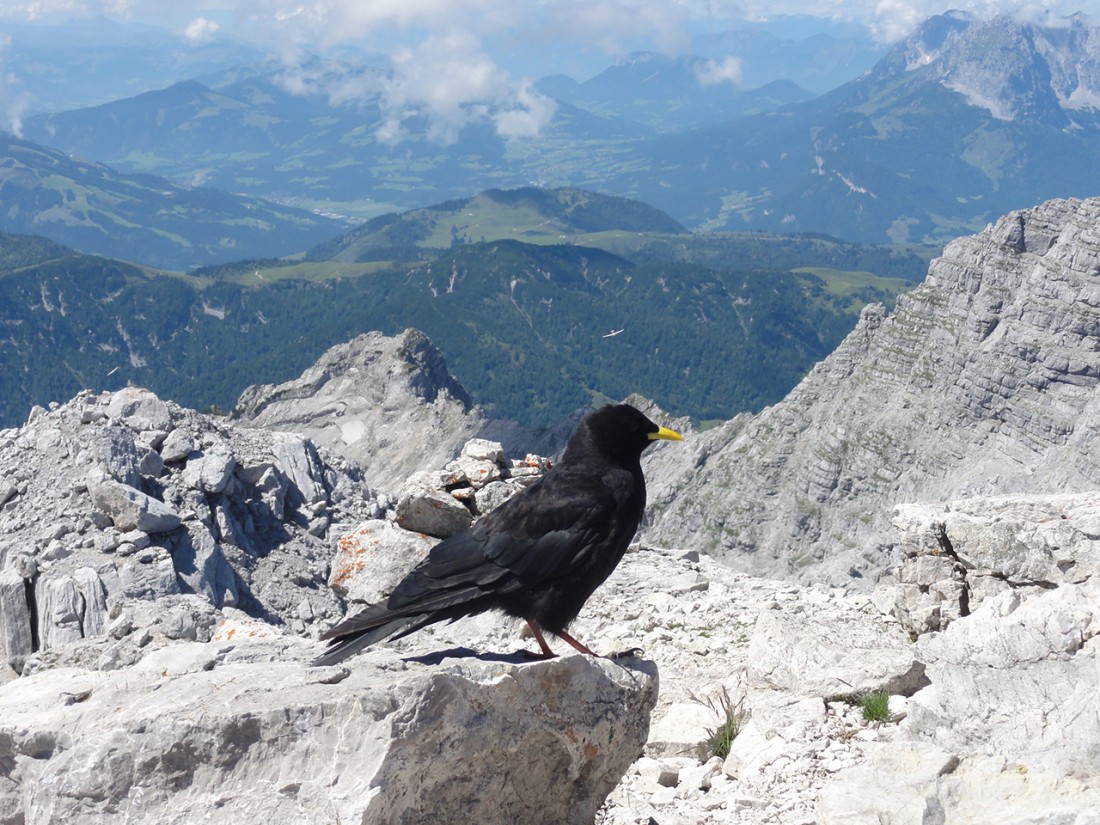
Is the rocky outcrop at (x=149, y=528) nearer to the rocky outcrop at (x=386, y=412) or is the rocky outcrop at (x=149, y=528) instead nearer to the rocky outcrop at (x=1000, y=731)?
the rocky outcrop at (x=1000, y=731)

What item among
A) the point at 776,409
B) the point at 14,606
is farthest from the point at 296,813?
the point at 776,409

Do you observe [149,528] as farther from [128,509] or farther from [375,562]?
[375,562]

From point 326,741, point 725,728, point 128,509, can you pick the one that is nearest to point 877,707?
point 725,728

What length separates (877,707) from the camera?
1084 cm

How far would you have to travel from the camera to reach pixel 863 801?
27.0ft

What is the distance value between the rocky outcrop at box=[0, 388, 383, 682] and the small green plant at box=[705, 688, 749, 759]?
27.1 ft

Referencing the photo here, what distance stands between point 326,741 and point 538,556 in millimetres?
3243

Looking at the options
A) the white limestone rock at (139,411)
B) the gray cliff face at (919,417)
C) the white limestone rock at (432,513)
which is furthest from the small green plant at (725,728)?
the gray cliff face at (919,417)

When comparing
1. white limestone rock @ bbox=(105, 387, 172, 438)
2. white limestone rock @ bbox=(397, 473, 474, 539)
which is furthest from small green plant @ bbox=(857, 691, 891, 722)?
white limestone rock @ bbox=(105, 387, 172, 438)

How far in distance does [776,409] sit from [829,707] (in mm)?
128793

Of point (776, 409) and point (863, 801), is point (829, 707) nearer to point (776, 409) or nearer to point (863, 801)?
Answer: point (863, 801)

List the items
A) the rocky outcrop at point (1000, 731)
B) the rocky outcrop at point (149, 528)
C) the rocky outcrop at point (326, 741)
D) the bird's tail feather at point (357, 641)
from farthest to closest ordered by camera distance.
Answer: the rocky outcrop at point (149, 528) < the bird's tail feather at point (357, 641) < the rocky outcrop at point (1000, 731) < the rocky outcrop at point (326, 741)

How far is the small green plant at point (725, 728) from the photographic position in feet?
36.1

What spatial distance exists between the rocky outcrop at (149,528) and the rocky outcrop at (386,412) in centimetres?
8197
